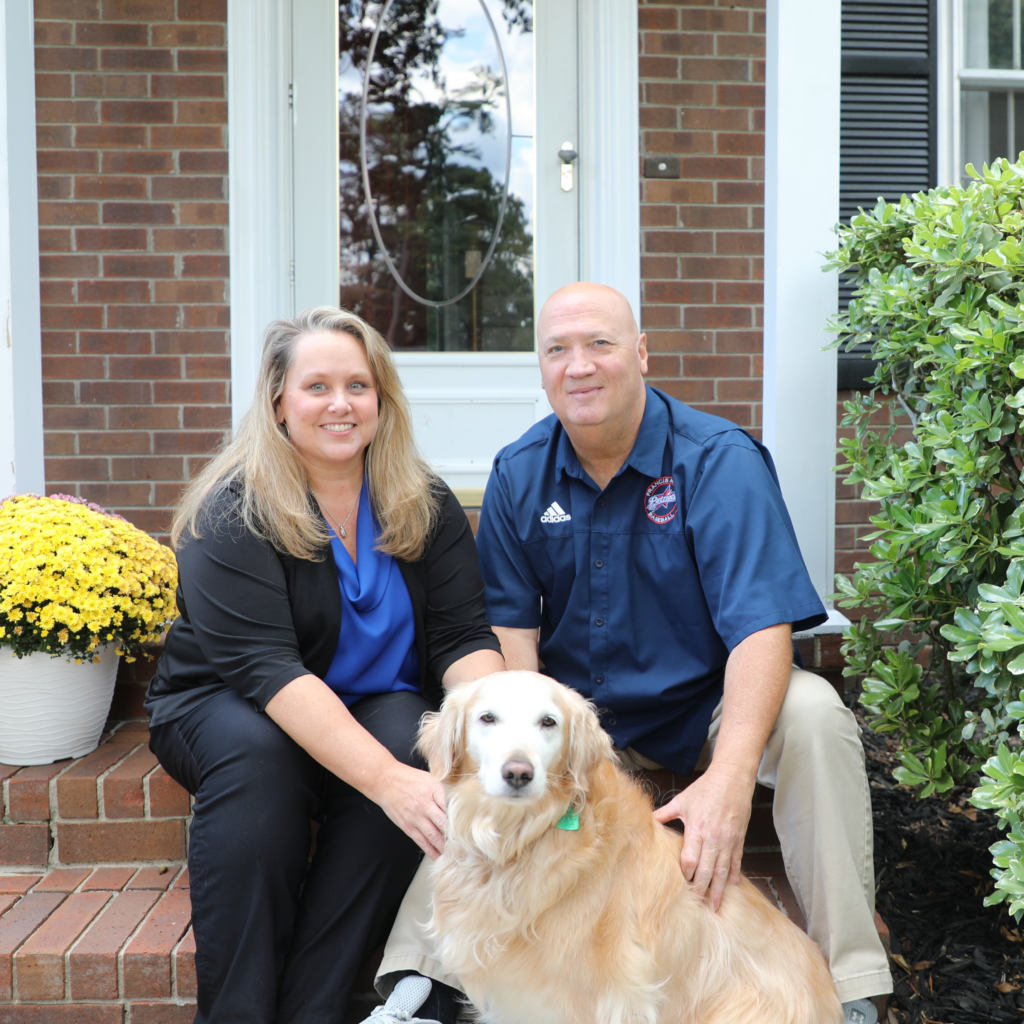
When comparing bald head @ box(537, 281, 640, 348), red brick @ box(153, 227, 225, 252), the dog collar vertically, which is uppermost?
red brick @ box(153, 227, 225, 252)

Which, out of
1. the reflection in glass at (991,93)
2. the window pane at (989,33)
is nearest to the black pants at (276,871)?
the reflection in glass at (991,93)

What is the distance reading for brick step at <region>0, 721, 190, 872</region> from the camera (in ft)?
8.11

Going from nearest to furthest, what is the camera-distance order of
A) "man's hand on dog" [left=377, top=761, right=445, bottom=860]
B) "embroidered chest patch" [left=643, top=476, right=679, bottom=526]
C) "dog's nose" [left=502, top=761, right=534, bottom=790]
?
"dog's nose" [left=502, top=761, right=534, bottom=790], "man's hand on dog" [left=377, top=761, right=445, bottom=860], "embroidered chest patch" [left=643, top=476, right=679, bottom=526]

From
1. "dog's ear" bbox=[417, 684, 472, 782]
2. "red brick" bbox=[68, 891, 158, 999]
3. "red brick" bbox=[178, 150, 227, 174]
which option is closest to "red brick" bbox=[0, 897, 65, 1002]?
"red brick" bbox=[68, 891, 158, 999]

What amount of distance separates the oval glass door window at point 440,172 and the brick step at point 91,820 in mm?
2312

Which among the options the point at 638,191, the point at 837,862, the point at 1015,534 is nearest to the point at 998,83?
the point at 638,191

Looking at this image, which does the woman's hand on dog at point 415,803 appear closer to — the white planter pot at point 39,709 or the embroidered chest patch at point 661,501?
the embroidered chest patch at point 661,501

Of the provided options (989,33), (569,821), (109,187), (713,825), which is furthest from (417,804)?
(989,33)

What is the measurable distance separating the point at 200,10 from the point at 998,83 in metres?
3.32

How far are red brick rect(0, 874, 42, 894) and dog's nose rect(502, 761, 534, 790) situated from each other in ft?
4.98

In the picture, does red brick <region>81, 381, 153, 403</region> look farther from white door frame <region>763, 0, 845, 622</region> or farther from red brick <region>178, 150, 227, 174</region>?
white door frame <region>763, 0, 845, 622</region>

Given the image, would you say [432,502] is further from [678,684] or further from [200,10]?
[200,10]

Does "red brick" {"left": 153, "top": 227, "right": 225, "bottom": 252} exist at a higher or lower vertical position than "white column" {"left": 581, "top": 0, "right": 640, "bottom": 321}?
lower

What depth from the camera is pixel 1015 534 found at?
192 centimetres
